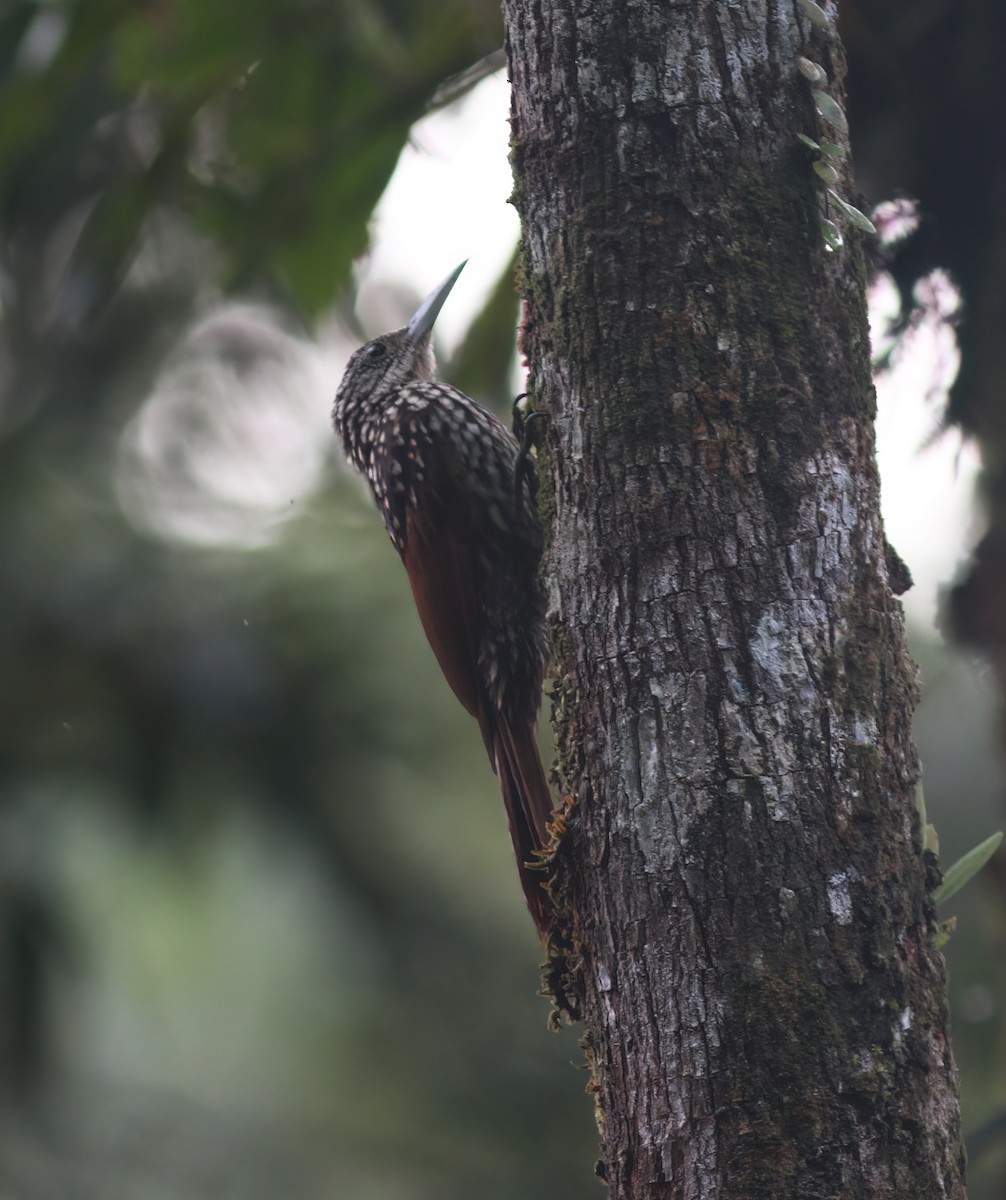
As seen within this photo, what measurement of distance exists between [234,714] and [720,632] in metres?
5.94

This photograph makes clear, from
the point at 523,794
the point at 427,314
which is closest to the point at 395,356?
the point at 427,314

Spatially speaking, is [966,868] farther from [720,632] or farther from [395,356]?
[395,356]

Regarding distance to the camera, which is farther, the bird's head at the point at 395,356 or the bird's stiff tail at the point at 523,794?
the bird's head at the point at 395,356

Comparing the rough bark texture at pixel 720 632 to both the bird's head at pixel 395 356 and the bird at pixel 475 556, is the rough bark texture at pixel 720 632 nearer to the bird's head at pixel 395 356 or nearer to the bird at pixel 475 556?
the bird at pixel 475 556

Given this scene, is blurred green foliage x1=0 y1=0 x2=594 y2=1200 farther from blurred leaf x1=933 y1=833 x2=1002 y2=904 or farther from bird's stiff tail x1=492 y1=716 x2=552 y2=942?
blurred leaf x1=933 y1=833 x2=1002 y2=904

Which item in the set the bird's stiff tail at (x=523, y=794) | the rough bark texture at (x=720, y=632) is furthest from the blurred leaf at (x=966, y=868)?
the bird's stiff tail at (x=523, y=794)

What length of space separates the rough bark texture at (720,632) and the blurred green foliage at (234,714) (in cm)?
181

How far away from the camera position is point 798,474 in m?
1.59

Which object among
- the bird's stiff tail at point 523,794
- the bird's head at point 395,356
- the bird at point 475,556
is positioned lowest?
the bird's stiff tail at point 523,794

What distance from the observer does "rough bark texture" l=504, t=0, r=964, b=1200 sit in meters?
1.41

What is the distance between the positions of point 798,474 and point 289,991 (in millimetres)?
11101

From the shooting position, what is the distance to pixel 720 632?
153 centimetres

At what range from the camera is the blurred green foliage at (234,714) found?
3752mm

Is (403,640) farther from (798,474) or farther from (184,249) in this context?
(798,474)
